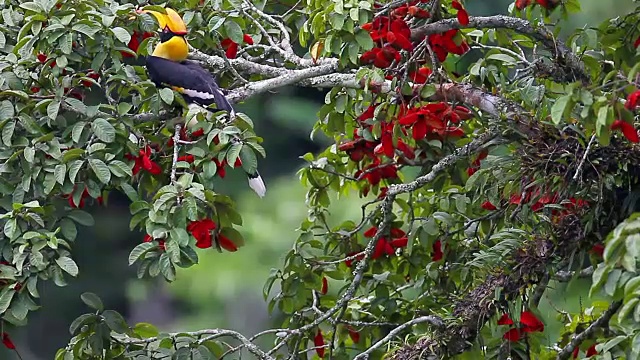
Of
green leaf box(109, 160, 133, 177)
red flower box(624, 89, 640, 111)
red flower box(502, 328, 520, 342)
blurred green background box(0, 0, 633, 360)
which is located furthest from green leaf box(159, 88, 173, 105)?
blurred green background box(0, 0, 633, 360)

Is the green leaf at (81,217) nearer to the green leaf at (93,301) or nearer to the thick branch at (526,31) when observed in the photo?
the green leaf at (93,301)

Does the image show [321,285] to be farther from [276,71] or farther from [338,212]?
[338,212]

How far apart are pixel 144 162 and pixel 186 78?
0.59m

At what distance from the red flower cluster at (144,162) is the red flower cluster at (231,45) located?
47cm

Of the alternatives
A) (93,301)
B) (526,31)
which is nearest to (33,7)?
(93,301)

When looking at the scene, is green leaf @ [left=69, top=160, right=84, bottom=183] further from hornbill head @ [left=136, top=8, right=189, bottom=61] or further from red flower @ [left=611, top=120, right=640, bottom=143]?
red flower @ [left=611, top=120, right=640, bottom=143]

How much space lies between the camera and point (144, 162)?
2146 mm

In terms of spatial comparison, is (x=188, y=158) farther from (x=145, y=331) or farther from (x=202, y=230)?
(x=145, y=331)

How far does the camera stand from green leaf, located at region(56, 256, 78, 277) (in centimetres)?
197

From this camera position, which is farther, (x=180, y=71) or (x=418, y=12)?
(x=180, y=71)

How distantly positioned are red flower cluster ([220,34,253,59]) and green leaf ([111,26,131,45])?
0.50 m

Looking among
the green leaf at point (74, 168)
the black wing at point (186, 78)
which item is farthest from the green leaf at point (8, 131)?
the black wing at point (186, 78)

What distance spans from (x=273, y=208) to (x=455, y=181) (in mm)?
2607

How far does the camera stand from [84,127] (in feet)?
6.79
